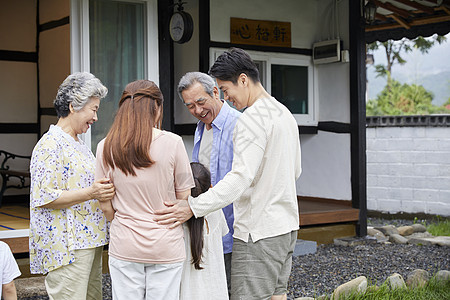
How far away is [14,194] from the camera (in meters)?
7.15

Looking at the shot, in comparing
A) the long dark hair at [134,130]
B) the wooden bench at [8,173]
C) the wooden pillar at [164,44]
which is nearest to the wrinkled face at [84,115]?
the long dark hair at [134,130]

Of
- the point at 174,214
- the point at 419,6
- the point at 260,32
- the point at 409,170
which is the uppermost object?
the point at 419,6

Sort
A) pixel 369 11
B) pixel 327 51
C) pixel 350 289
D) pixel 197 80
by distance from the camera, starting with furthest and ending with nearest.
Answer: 1. pixel 327 51
2. pixel 369 11
3. pixel 350 289
4. pixel 197 80

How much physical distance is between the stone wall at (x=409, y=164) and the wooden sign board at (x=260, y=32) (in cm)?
373

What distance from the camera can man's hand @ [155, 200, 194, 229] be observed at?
2.42m

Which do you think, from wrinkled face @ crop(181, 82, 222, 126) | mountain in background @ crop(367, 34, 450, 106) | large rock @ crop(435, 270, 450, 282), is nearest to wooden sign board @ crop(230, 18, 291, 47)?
large rock @ crop(435, 270, 450, 282)

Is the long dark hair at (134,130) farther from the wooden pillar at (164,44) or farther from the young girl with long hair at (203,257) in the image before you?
the wooden pillar at (164,44)

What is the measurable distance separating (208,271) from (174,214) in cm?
34

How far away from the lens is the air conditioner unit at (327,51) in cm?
689

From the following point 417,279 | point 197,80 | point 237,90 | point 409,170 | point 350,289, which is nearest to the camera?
point 237,90

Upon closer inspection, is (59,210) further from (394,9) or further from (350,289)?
(394,9)

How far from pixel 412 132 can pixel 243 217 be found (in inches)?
312

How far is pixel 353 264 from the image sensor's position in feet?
18.7

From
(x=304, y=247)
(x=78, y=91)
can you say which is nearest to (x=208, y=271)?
(x=78, y=91)
